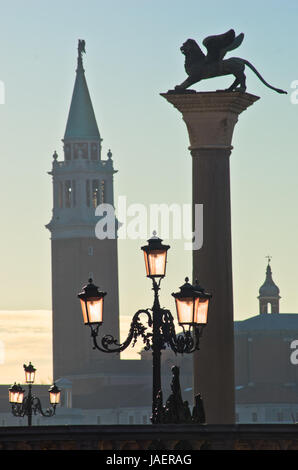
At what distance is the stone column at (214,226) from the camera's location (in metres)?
26.3

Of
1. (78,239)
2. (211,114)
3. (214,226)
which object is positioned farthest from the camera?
(78,239)

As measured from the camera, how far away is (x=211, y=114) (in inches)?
1054

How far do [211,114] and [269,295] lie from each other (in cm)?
12924

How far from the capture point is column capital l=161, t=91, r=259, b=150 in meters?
26.6

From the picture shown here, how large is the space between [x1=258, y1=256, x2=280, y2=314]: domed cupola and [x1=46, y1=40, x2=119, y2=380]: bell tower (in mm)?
13465

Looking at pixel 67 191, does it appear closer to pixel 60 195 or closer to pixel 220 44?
pixel 60 195

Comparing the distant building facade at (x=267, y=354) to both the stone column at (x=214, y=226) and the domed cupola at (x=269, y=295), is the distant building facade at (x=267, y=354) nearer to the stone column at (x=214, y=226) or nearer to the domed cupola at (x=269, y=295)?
the domed cupola at (x=269, y=295)

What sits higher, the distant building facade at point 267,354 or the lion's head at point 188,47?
the distant building facade at point 267,354

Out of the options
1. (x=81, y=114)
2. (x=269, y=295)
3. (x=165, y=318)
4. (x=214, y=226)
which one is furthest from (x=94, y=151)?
(x=165, y=318)

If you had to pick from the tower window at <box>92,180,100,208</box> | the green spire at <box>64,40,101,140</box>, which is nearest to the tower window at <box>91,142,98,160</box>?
the green spire at <box>64,40,101,140</box>

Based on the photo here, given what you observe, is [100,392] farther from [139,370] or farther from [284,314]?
[284,314]

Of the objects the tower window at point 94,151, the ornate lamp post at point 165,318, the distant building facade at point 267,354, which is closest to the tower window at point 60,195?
the tower window at point 94,151

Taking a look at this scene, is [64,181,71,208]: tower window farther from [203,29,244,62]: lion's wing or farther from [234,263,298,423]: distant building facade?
[203,29,244,62]: lion's wing
